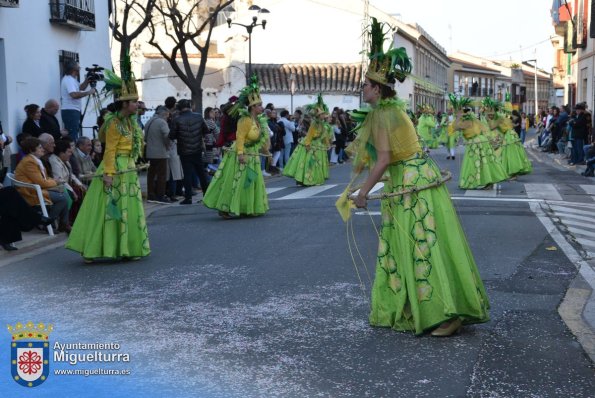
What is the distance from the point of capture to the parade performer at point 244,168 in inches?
520

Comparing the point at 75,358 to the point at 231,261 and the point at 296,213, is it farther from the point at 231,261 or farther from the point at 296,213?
the point at 296,213

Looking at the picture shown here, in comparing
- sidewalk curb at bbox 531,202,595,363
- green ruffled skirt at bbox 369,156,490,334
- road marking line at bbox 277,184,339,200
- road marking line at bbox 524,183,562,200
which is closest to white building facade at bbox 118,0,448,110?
road marking line at bbox 277,184,339,200

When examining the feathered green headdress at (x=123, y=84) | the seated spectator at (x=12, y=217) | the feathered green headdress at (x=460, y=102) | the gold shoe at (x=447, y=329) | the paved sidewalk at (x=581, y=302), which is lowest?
the paved sidewalk at (x=581, y=302)

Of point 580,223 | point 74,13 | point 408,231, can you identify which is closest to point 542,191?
point 580,223

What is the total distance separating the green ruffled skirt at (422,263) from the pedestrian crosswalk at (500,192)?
32.0 ft

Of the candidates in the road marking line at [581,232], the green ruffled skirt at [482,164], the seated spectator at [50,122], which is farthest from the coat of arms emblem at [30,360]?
the green ruffled skirt at [482,164]

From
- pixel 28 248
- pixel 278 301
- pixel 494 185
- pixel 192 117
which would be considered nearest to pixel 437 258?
pixel 278 301

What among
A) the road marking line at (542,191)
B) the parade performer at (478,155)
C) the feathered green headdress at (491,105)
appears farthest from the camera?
the feathered green headdress at (491,105)

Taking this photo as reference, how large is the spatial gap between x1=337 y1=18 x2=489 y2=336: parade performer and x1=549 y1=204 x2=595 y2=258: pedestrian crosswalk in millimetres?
4385

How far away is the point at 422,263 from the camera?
6309 mm

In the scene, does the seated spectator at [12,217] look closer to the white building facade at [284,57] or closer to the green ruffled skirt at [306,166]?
the green ruffled skirt at [306,166]

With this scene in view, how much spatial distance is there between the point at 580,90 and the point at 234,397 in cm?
4052

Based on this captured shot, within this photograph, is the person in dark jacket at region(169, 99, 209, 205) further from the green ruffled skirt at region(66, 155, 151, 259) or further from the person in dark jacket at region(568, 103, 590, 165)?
the person in dark jacket at region(568, 103, 590, 165)

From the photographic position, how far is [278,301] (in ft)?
25.1
